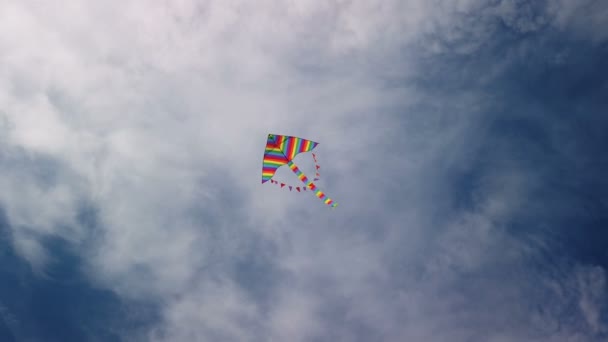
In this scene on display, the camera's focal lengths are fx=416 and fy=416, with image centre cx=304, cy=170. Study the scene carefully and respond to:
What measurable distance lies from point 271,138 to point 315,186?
18.5 feet

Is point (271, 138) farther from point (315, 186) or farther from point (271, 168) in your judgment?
point (315, 186)

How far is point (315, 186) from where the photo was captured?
35656 millimetres

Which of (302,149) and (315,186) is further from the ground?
(302,149)

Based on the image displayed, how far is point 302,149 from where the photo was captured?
37.8 metres

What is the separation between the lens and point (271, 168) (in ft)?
124

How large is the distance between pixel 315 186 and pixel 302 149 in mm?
4046

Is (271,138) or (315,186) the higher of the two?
(271,138)

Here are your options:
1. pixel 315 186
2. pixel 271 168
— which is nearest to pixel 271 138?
pixel 271 168

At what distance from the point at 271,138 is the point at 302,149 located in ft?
10.6

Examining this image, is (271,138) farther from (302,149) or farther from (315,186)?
(315,186)

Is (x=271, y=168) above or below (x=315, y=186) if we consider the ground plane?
above

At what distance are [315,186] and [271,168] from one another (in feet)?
15.6
